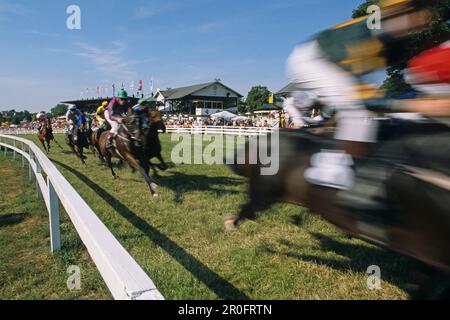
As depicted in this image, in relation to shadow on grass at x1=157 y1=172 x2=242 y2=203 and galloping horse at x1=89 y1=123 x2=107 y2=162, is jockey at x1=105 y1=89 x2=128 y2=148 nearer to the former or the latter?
shadow on grass at x1=157 y1=172 x2=242 y2=203

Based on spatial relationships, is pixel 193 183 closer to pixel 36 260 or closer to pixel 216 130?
Answer: pixel 36 260

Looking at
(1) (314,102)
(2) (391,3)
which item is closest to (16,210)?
(1) (314,102)

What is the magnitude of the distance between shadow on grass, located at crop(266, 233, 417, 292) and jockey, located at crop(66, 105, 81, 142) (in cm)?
1007

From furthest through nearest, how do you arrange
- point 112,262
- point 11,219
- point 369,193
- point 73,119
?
point 73,119 < point 11,219 < point 369,193 < point 112,262

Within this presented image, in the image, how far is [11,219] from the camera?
16.2 feet

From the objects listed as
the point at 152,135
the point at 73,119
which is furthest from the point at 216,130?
the point at 152,135

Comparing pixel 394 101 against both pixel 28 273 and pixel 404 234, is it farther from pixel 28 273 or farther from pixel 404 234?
pixel 28 273

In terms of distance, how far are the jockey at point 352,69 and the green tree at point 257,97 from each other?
6959 centimetres

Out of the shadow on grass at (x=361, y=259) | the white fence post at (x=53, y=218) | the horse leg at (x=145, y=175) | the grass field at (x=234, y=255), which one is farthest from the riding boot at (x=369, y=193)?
the horse leg at (x=145, y=175)

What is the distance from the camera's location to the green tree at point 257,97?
72875 mm

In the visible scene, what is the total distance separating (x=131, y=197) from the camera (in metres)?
6.19

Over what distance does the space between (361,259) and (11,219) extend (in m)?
4.96

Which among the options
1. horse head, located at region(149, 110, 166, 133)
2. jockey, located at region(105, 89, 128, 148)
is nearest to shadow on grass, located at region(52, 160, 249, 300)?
horse head, located at region(149, 110, 166, 133)

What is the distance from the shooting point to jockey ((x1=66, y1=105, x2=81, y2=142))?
11.5 metres
